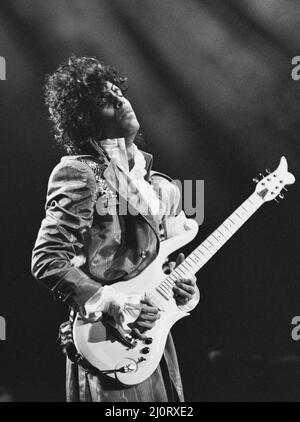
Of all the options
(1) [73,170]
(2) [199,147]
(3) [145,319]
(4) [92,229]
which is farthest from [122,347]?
(2) [199,147]

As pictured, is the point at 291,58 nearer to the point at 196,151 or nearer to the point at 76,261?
the point at 196,151

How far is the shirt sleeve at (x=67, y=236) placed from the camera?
8.17 feet

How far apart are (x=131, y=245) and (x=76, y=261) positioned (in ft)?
0.84

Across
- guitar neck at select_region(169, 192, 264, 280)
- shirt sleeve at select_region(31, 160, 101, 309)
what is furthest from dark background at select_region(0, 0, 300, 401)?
shirt sleeve at select_region(31, 160, 101, 309)

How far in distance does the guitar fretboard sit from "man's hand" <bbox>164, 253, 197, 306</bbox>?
2 cm

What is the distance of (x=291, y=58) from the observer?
9.77 feet

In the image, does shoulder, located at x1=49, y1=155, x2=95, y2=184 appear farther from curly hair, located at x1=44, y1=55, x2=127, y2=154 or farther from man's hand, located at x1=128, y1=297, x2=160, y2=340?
man's hand, located at x1=128, y1=297, x2=160, y2=340

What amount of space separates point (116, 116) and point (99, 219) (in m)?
0.52

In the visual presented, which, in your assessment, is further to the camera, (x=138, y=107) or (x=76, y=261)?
(x=138, y=107)

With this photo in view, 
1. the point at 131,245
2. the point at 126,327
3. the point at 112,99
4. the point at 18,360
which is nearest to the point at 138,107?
the point at 112,99

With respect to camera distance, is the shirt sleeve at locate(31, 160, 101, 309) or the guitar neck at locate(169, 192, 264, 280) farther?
the guitar neck at locate(169, 192, 264, 280)

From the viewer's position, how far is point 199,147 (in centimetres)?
290

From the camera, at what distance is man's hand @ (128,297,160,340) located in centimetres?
252

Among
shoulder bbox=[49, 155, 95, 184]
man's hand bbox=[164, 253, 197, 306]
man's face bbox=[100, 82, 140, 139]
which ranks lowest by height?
man's hand bbox=[164, 253, 197, 306]
